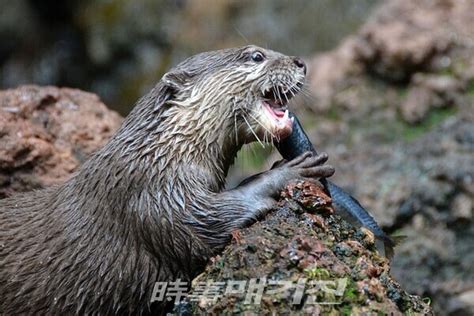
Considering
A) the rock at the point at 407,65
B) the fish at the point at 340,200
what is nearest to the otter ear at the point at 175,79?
the fish at the point at 340,200

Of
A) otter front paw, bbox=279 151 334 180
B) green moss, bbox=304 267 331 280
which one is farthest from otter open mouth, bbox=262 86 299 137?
green moss, bbox=304 267 331 280

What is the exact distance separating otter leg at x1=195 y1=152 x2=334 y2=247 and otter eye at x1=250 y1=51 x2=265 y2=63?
1.76ft

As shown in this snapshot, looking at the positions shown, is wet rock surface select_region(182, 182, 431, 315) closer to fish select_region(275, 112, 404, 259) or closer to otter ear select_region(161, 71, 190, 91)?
fish select_region(275, 112, 404, 259)

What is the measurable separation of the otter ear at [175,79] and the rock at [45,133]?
1139mm

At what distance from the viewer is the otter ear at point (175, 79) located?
376cm

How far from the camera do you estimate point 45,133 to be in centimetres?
477

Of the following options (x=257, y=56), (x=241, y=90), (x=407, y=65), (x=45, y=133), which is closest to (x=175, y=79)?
(x=241, y=90)

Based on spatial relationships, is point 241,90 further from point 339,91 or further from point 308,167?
point 339,91

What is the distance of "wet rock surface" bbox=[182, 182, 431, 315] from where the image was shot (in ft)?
9.73

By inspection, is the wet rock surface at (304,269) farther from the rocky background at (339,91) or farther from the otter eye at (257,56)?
the otter eye at (257,56)

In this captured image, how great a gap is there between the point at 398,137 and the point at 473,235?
131 centimetres

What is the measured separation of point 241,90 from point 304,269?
994 millimetres

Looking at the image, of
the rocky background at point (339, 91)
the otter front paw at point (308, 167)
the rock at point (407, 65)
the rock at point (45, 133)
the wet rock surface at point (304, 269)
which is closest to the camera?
the wet rock surface at point (304, 269)

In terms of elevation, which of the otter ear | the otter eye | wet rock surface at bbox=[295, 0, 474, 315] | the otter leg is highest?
wet rock surface at bbox=[295, 0, 474, 315]
